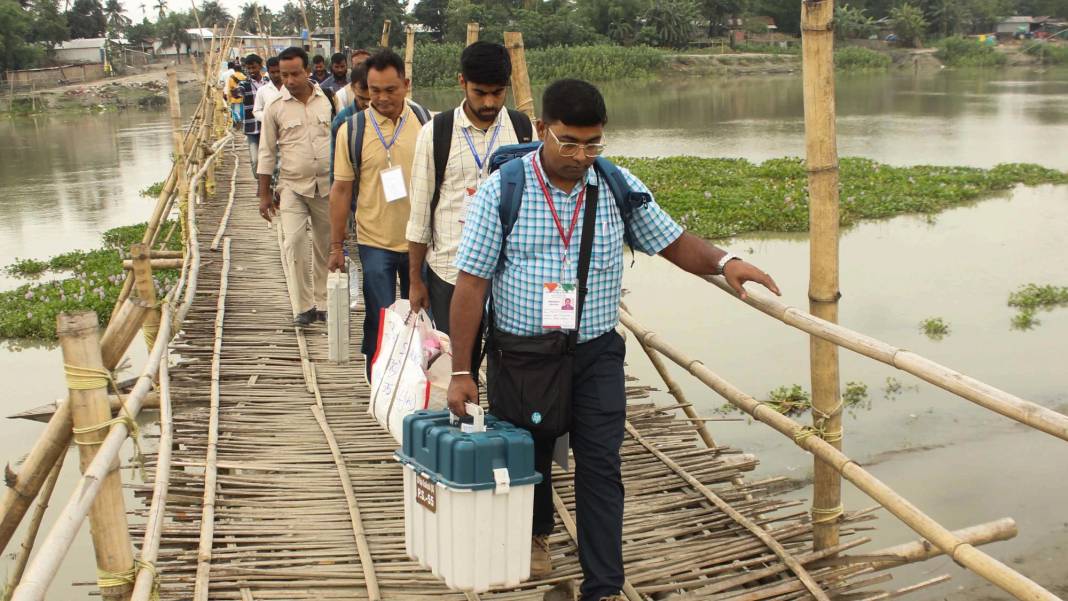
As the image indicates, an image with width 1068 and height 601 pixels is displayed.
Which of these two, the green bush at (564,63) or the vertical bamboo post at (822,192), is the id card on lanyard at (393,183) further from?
the green bush at (564,63)

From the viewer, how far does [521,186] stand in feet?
8.51

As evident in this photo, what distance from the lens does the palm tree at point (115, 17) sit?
59422mm

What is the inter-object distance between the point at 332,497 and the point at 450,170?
1.27 meters

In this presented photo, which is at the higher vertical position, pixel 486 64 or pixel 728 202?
pixel 486 64

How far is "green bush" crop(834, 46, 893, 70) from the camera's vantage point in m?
44.5

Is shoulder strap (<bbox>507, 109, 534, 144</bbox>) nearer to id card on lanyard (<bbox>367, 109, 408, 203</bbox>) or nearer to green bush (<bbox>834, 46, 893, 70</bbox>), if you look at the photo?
id card on lanyard (<bbox>367, 109, 408, 203</bbox>)

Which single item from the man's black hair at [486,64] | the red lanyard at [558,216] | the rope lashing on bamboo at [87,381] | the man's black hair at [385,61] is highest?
the man's black hair at [385,61]

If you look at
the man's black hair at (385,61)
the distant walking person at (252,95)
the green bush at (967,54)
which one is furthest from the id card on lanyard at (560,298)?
the green bush at (967,54)

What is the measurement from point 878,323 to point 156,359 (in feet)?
20.1

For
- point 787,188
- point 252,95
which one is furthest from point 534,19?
point 252,95

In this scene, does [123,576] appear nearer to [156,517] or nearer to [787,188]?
[156,517]

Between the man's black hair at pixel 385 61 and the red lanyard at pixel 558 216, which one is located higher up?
the man's black hair at pixel 385 61

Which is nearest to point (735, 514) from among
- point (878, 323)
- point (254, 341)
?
point (254, 341)

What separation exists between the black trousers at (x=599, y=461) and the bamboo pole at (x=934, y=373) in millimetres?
464
